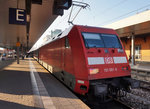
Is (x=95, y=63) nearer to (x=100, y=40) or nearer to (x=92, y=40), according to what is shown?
(x=92, y=40)

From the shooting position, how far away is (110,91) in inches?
180

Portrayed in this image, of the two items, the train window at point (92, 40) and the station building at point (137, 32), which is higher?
the station building at point (137, 32)

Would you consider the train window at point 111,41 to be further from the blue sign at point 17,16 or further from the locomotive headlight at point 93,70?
the blue sign at point 17,16

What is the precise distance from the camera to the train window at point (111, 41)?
4.90 metres

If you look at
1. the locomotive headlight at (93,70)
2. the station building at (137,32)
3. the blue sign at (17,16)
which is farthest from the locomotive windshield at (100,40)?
the station building at (137,32)

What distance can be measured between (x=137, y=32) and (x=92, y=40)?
13653mm

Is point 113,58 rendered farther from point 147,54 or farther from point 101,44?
point 147,54

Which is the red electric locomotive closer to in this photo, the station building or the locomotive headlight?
the locomotive headlight

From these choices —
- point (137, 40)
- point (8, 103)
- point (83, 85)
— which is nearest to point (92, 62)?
point (83, 85)

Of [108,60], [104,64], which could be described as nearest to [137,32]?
[108,60]

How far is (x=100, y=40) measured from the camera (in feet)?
15.8

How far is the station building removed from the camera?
38.2ft

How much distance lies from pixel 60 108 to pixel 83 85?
1120 millimetres

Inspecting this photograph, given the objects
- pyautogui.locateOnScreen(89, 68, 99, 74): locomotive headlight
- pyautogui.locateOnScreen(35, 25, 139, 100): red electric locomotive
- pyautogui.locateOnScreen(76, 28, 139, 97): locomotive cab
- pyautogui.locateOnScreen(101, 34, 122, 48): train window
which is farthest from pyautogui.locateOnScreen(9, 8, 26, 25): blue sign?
pyautogui.locateOnScreen(89, 68, 99, 74): locomotive headlight
